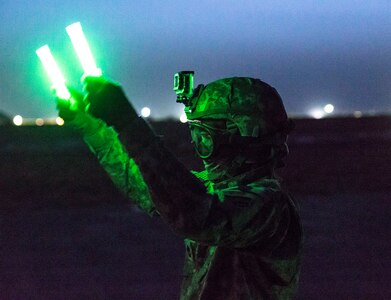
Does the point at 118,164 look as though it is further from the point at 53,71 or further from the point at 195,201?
the point at 195,201

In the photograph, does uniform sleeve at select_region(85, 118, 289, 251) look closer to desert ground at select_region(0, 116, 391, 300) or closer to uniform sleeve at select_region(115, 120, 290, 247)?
uniform sleeve at select_region(115, 120, 290, 247)

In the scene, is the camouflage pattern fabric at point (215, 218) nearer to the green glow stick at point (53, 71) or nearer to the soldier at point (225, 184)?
the soldier at point (225, 184)

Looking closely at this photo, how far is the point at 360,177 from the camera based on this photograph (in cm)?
1912

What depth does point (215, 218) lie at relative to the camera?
1419mm

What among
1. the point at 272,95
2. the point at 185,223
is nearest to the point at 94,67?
the point at 185,223

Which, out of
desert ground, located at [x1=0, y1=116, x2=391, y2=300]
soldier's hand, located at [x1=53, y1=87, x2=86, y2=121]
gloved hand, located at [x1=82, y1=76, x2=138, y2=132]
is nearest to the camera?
gloved hand, located at [x1=82, y1=76, x2=138, y2=132]

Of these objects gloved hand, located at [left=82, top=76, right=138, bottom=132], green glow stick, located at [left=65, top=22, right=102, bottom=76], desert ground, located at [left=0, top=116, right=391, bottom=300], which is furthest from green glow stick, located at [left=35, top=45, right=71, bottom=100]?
desert ground, located at [left=0, top=116, right=391, bottom=300]

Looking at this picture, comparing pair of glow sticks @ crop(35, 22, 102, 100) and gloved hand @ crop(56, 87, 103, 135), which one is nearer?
pair of glow sticks @ crop(35, 22, 102, 100)

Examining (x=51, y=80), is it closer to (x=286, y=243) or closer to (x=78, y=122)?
(x=78, y=122)

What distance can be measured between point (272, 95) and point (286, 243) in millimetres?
396

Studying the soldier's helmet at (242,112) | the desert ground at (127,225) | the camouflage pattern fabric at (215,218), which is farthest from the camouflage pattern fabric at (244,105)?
the desert ground at (127,225)

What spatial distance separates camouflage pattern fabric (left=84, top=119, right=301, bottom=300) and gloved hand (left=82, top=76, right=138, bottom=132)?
25 millimetres

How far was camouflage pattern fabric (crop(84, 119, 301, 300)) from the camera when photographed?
139 centimetres

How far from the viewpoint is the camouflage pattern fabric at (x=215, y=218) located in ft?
4.56
